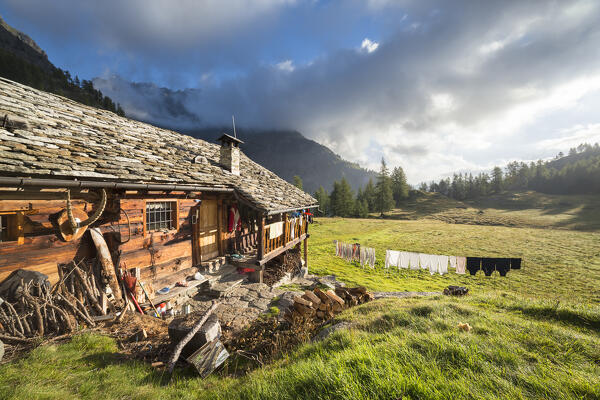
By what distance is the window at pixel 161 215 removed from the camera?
739cm

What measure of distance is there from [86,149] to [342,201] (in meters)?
58.2

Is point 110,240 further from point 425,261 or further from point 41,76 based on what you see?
point 41,76

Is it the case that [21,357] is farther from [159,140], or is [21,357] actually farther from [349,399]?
[159,140]

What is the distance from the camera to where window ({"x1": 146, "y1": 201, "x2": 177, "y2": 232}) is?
7.39m

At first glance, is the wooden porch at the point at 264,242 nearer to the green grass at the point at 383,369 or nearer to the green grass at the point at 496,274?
the green grass at the point at 496,274

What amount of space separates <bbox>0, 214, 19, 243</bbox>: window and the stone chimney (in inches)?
281

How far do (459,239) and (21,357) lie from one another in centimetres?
4074

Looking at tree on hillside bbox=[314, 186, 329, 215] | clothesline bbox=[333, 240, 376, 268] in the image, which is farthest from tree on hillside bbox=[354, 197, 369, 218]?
clothesline bbox=[333, 240, 376, 268]

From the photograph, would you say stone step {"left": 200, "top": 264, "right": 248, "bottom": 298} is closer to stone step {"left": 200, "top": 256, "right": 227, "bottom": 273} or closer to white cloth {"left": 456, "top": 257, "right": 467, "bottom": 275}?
stone step {"left": 200, "top": 256, "right": 227, "bottom": 273}

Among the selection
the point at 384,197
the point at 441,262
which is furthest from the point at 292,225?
the point at 384,197

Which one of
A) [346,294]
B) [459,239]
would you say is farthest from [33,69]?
[459,239]

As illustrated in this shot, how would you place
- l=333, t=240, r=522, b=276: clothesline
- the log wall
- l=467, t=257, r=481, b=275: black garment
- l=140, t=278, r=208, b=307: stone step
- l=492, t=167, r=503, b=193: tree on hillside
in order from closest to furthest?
1. the log wall
2. l=140, t=278, r=208, b=307: stone step
3. l=333, t=240, r=522, b=276: clothesline
4. l=467, t=257, r=481, b=275: black garment
5. l=492, t=167, r=503, b=193: tree on hillside

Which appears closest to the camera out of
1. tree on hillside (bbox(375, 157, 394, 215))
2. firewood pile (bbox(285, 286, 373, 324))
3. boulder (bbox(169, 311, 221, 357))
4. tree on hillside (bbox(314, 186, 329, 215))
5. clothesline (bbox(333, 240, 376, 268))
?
boulder (bbox(169, 311, 221, 357))

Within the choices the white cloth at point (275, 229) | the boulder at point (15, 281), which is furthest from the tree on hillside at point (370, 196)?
the boulder at point (15, 281)
